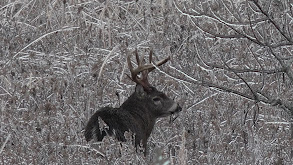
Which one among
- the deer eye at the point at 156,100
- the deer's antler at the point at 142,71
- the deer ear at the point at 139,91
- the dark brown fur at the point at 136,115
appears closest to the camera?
the dark brown fur at the point at 136,115

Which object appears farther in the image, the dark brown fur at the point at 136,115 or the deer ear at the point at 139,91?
the deer ear at the point at 139,91

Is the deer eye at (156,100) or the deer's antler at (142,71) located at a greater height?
the deer's antler at (142,71)

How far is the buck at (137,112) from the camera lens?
19.0 feet

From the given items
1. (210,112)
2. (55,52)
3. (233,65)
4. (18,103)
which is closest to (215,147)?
(210,112)

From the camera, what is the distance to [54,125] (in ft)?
19.7

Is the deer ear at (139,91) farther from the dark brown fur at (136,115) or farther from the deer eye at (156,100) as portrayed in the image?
the deer eye at (156,100)

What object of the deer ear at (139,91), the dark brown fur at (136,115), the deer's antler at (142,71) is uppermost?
the deer's antler at (142,71)

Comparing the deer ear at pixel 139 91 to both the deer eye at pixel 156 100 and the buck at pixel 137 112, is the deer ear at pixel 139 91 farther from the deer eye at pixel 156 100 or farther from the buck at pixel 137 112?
the deer eye at pixel 156 100

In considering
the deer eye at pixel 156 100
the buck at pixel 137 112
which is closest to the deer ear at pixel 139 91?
the buck at pixel 137 112

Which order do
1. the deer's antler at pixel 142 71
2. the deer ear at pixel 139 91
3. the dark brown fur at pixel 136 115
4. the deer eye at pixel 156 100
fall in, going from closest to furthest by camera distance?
the dark brown fur at pixel 136 115 < the deer's antler at pixel 142 71 < the deer ear at pixel 139 91 < the deer eye at pixel 156 100

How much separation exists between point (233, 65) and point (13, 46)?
2946 mm

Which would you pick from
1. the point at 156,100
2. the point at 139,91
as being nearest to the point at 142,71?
the point at 139,91

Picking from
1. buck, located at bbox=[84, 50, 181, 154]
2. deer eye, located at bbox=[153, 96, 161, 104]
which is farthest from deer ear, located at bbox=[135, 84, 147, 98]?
deer eye, located at bbox=[153, 96, 161, 104]

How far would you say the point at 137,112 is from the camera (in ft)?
22.2
